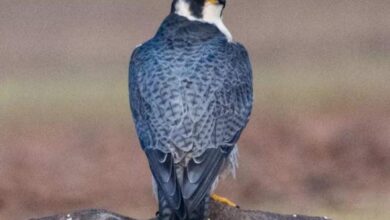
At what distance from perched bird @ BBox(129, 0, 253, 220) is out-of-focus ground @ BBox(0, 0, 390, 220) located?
12.1 ft

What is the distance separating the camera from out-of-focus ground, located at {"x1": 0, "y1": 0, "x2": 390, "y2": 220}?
1525cm

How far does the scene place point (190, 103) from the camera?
10172 millimetres

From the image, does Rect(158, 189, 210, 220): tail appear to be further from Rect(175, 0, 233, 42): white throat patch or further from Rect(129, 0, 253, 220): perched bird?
Rect(175, 0, 233, 42): white throat patch

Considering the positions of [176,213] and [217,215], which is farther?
[217,215]

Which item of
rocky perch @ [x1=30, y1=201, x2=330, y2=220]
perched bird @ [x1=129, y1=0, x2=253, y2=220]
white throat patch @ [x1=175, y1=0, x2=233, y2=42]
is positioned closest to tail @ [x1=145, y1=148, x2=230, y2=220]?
perched bird @ [x1=129, y1=0, x2=253, y2=220]

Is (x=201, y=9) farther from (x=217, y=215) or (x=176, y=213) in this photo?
(x=176, y=213)

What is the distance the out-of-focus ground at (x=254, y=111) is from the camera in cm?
1525

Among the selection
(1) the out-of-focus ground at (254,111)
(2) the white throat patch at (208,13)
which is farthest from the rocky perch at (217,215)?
(1) the out-of-focus ground at (254,111)

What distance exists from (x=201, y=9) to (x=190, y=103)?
0.94 m

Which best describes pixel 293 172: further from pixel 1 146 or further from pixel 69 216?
pixel 69 216

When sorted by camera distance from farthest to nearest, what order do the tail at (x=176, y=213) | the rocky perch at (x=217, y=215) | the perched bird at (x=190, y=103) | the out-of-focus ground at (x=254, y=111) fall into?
the out-of-focus ground at (x=254, y=111), the rocky perch at (x=217, y=215), the perched bird at (x=190, y=103), the tail at (x=176, y=213)

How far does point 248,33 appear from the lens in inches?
762

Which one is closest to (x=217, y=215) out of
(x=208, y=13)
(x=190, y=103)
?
(x=190, y=103)

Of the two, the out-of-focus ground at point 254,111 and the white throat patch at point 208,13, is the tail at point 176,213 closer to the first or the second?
the white throat patch at point 208,13
